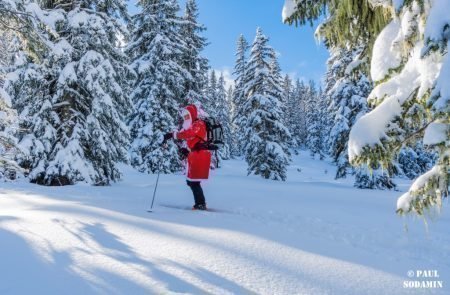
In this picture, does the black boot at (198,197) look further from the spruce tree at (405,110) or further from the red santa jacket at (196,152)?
the spruce tree at (405,110)

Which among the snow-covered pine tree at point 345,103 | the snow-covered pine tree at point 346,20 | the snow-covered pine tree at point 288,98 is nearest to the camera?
the snow-covered pine tree at point 346,20

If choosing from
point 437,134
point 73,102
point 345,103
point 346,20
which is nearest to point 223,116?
point 345,103

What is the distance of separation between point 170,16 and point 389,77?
79.7 ft

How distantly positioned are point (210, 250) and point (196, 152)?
3.80 metres

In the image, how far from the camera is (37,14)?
730cm

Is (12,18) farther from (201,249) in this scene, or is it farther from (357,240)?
(357,240)

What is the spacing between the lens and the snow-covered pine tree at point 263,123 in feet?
89.8

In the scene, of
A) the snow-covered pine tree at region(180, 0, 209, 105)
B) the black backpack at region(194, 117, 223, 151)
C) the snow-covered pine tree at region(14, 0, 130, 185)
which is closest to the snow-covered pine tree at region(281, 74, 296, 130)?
the snow-covered pine tree at region(180, 0, 209, 105)

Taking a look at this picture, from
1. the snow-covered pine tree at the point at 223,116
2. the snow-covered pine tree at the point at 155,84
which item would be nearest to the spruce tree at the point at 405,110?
the snow-covered pine tree at the point at 155,84

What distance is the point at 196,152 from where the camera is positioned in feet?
25.7

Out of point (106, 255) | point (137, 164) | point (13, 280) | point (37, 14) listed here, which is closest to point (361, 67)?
point (106, 255)

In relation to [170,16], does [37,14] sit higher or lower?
lower

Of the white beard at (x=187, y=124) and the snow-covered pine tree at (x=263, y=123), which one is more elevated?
the snow-covered pine tree at (x=263, y=123)

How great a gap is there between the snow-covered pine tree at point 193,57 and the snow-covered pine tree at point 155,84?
219 cm
